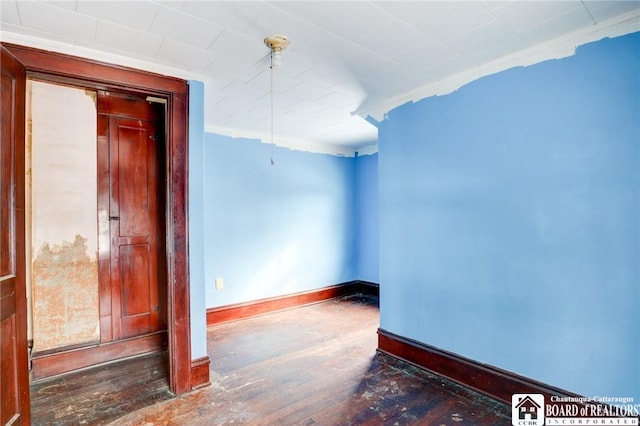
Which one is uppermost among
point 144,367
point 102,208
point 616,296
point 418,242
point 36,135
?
point 36,135

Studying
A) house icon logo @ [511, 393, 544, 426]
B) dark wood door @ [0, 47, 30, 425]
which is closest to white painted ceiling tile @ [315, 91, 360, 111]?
dark wood door @ [0, 47, 30, 425]

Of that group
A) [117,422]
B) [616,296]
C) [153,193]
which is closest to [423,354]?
[616,296]

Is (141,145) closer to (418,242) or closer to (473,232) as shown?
(418,242)

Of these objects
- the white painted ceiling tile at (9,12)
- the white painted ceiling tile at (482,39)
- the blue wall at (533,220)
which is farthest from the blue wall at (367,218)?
the white painted ceiling tile at (9,12)

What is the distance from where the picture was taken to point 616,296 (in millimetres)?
1878

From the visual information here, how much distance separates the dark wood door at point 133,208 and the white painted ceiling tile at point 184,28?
1.44 meters

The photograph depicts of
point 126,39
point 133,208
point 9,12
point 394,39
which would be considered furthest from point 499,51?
point 133,208

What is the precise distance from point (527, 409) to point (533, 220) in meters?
1.22

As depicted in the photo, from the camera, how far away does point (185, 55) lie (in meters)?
2.21

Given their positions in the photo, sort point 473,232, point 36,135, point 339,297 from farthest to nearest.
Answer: point 339,297, point 36,135, point 473,232

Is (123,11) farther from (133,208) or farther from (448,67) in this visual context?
(448,67)

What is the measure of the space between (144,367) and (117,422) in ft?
2.75

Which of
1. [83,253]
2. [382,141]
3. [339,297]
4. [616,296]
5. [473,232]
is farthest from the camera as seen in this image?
[339,297]

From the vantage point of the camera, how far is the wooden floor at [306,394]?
2.12 meters
